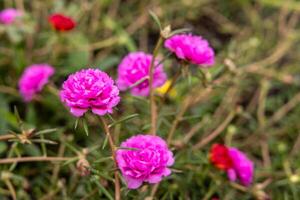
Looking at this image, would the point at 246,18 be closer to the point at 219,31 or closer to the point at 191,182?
the point at 219,31

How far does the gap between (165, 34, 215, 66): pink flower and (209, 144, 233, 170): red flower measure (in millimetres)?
271

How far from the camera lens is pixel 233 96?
184 centimetres

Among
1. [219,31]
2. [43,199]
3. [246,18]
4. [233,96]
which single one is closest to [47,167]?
[43,199]

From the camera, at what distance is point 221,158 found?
1312mm

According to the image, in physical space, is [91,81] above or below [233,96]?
above

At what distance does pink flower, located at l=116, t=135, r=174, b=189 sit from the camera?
98cm

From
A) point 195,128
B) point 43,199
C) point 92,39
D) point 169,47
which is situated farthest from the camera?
point 92,39

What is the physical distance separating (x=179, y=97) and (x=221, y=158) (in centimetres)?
49

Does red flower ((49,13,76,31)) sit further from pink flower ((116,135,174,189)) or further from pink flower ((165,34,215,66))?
pink flower ((116,135,174,189))

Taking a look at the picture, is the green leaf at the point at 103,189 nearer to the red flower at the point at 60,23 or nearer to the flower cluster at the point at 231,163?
the flower cluster at the point at 231,163

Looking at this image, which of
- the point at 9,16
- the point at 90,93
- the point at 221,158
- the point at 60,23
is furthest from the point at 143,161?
the point at 9,16

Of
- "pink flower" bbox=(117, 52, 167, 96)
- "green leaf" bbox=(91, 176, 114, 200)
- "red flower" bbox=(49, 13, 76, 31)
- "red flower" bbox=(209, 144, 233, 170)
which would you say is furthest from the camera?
"red flower" bbox=(49, 13, 76, 31)

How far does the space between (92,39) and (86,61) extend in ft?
0.62

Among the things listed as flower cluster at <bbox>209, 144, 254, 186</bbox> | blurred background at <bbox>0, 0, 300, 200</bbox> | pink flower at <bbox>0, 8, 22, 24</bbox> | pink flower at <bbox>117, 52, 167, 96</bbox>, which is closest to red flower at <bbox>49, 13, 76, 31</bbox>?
blurred background at <bbox>0, 0, 300, 200</bbox>
